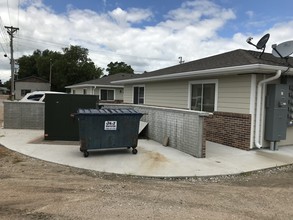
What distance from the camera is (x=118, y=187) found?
5.40 meters

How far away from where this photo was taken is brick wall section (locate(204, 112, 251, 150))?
30.2 feet

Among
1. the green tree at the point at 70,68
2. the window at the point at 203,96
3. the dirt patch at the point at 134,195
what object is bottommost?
the dirt patch at the point at 134,195

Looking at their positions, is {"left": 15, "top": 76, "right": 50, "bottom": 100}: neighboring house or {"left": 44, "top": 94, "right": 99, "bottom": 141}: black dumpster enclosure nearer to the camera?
{"left": 44, "top": 94, "right": 99, "bottom": 141}: black dumpster enclosure

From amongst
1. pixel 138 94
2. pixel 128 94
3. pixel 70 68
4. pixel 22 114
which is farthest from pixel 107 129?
pixel 70 68

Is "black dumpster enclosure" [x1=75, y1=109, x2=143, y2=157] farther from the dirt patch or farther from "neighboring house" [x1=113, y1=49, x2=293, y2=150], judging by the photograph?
"neighboring house" [x1=113, y1=49, x2=293, y2=150]

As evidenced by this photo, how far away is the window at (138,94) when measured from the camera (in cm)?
1723

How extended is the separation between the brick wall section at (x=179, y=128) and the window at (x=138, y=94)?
19.7 feet

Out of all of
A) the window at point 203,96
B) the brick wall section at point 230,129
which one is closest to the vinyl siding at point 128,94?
the window at point 203,96

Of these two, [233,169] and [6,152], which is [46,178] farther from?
[233,169]

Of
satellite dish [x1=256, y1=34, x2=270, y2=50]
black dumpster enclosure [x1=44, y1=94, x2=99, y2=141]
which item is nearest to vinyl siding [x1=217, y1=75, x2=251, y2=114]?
satellite dish [x1=256, y1=34, x2=270, y2=50]

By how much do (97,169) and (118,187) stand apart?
50.5 inches

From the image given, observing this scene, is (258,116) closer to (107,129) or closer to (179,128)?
(179,128)

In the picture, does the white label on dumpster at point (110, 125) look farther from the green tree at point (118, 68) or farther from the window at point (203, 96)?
the green tree at point (118, 68)

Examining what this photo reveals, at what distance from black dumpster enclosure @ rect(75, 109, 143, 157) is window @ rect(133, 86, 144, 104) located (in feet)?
29.8
